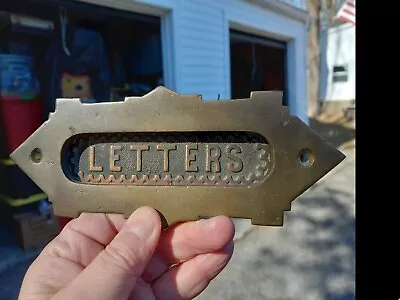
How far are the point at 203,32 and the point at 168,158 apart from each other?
4074 mm

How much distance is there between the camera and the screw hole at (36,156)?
31.3 inches

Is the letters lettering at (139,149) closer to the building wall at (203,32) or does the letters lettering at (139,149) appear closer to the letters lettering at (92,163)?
the letters lettering at (92,163)

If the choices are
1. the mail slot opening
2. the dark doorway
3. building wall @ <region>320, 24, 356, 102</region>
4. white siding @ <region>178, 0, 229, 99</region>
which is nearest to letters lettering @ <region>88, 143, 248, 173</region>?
the mail slot opening

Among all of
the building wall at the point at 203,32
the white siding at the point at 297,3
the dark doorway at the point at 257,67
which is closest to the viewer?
the building wall at the point at 203,32

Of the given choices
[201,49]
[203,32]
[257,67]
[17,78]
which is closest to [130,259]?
[17,78]

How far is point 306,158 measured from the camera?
0.69 metres

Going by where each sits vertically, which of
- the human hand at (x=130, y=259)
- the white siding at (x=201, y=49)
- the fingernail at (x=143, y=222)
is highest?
the white siding at (x=201, y=49)

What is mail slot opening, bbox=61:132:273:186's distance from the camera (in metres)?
0.73

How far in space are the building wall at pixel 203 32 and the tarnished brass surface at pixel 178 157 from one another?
2917 mm

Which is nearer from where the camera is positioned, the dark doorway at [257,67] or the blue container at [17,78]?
the blue container at [17,78]

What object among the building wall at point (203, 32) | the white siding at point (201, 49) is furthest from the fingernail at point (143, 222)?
the white siding at point (201, 49)
